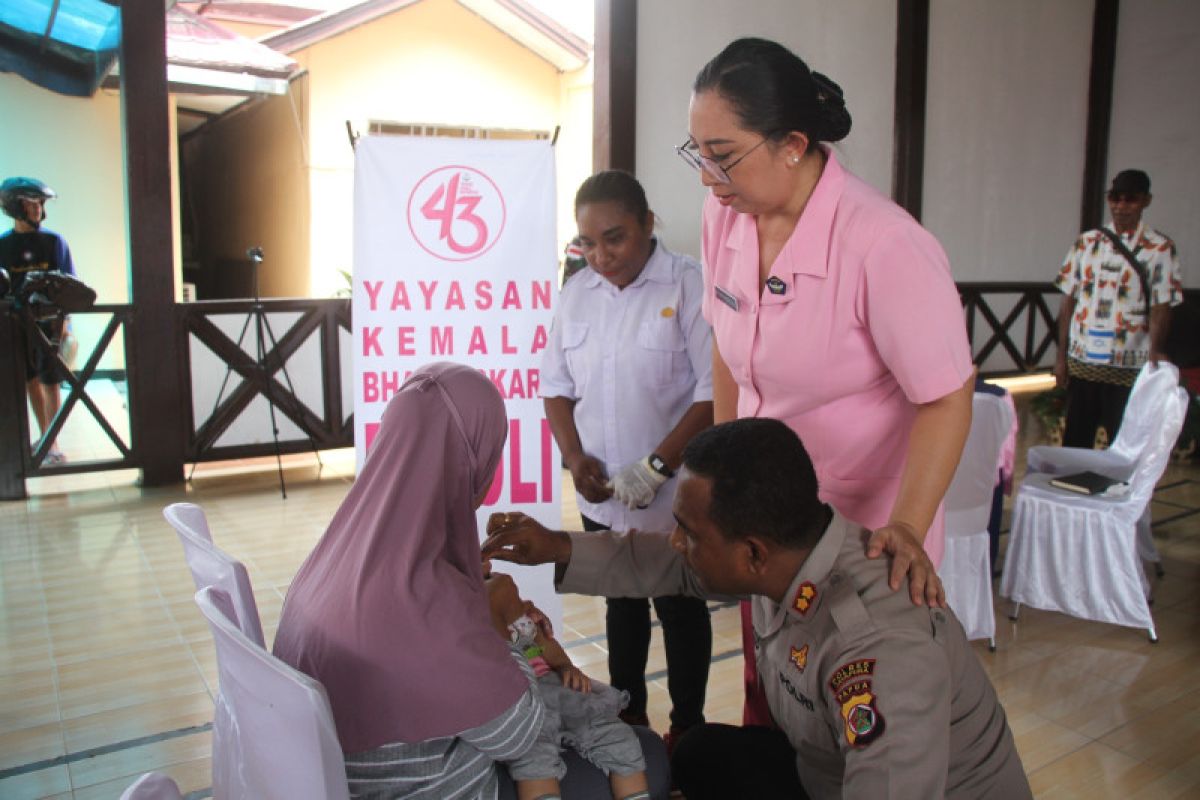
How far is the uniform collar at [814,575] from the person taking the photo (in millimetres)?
1255

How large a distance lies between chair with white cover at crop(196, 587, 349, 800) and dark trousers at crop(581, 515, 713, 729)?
4.11 ft

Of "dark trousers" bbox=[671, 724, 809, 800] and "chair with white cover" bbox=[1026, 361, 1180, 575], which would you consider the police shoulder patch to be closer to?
"dark trousers" bbox=[671, 724, 809, 800]

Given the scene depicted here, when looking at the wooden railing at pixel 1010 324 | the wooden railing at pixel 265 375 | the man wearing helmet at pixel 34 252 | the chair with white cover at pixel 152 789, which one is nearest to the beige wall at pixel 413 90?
the wooden railing at pixel 265 375

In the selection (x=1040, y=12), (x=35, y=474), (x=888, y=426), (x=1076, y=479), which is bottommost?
(x=35, y=474)

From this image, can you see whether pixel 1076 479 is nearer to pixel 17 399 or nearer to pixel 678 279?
pixel 678 279

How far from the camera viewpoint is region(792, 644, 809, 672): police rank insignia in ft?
4.16

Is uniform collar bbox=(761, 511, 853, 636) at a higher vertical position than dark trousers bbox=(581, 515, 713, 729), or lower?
higher

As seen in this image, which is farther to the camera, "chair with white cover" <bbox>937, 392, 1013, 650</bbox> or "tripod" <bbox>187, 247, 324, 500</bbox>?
"tripod" <bbox>187, 247, 324, 500</bbox>

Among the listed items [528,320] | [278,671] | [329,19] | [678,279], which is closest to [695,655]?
[678,279]

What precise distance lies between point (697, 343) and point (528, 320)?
0.71 m

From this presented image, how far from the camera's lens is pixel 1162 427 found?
3254 millimetres

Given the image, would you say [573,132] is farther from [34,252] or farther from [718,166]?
[718,166]

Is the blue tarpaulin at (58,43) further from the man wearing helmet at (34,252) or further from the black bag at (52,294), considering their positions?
the black bag at (52,294)

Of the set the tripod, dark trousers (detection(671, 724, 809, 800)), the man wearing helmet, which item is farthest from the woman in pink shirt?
the man wearing helmet
